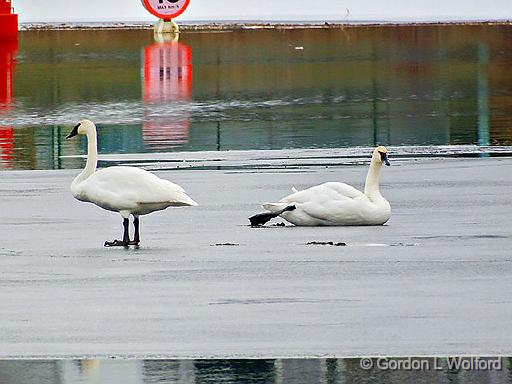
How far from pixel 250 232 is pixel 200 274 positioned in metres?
2.62

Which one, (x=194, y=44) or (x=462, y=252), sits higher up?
(x=194, y=44)

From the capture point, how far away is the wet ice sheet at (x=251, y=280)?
10.2 meters

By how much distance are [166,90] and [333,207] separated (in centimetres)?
2087

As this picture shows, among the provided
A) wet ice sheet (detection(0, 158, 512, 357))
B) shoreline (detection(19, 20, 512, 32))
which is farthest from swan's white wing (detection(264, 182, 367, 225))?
shoreline (detection(19, 20, 512, 32))

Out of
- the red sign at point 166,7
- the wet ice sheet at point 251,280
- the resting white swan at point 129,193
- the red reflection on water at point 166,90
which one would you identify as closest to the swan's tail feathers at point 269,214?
the wet ice sheet at point 251,280

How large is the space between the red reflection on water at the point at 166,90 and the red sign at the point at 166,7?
6.03ft

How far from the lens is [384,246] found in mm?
14148

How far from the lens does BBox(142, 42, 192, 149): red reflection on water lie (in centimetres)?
2569

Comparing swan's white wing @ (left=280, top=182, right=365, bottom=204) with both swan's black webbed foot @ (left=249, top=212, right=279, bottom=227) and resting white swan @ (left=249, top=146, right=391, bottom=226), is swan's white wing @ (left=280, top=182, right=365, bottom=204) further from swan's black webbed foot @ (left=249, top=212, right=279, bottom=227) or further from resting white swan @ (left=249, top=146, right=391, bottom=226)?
swan's black webbed foot @ (left=249, top=212, right=279, bottom=227)

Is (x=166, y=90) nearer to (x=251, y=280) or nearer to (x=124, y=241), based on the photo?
(x=124, y=241)

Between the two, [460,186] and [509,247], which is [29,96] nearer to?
[460,186]

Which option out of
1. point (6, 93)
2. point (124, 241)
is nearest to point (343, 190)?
point (124, 241)

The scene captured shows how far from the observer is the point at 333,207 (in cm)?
1532

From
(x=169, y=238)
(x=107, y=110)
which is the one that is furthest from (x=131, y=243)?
(x=107, y=110)
